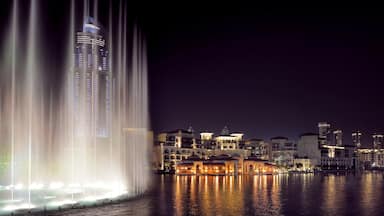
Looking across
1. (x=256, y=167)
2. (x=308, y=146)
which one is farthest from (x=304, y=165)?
(x=256, y=167)

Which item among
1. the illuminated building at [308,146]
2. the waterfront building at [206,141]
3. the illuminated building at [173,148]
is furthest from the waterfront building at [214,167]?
the illuminated building at [308,146]

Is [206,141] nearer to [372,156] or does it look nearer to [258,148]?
[258,148]

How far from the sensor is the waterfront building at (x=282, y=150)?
13888 centimetres

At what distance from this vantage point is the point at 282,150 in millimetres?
143250

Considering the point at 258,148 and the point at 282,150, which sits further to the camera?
the point at 282,150

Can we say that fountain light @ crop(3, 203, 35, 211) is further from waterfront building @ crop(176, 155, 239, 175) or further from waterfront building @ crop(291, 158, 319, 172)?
waterfront building @ crop(291, 158, 319, 172)

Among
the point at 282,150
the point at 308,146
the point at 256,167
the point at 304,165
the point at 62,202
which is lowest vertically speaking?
the point at 304,165

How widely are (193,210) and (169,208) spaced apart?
1.45 m

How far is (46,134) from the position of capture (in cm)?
6394

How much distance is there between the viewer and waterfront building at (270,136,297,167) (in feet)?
456

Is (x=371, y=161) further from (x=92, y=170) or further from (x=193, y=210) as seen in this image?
(x=193, y=210)

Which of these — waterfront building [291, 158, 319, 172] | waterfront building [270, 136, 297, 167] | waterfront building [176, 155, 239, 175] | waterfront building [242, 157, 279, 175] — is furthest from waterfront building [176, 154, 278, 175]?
A: waterfront building [270, 136, 297, 167]

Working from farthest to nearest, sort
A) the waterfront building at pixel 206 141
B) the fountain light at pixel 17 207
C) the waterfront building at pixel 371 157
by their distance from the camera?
the waterfront building at pixel 371 157 < the waterfront building at pixel 206 141 < the fountain light at pixel 17 207

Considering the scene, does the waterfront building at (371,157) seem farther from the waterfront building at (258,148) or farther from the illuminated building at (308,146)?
the waterfront building at (258,148)
